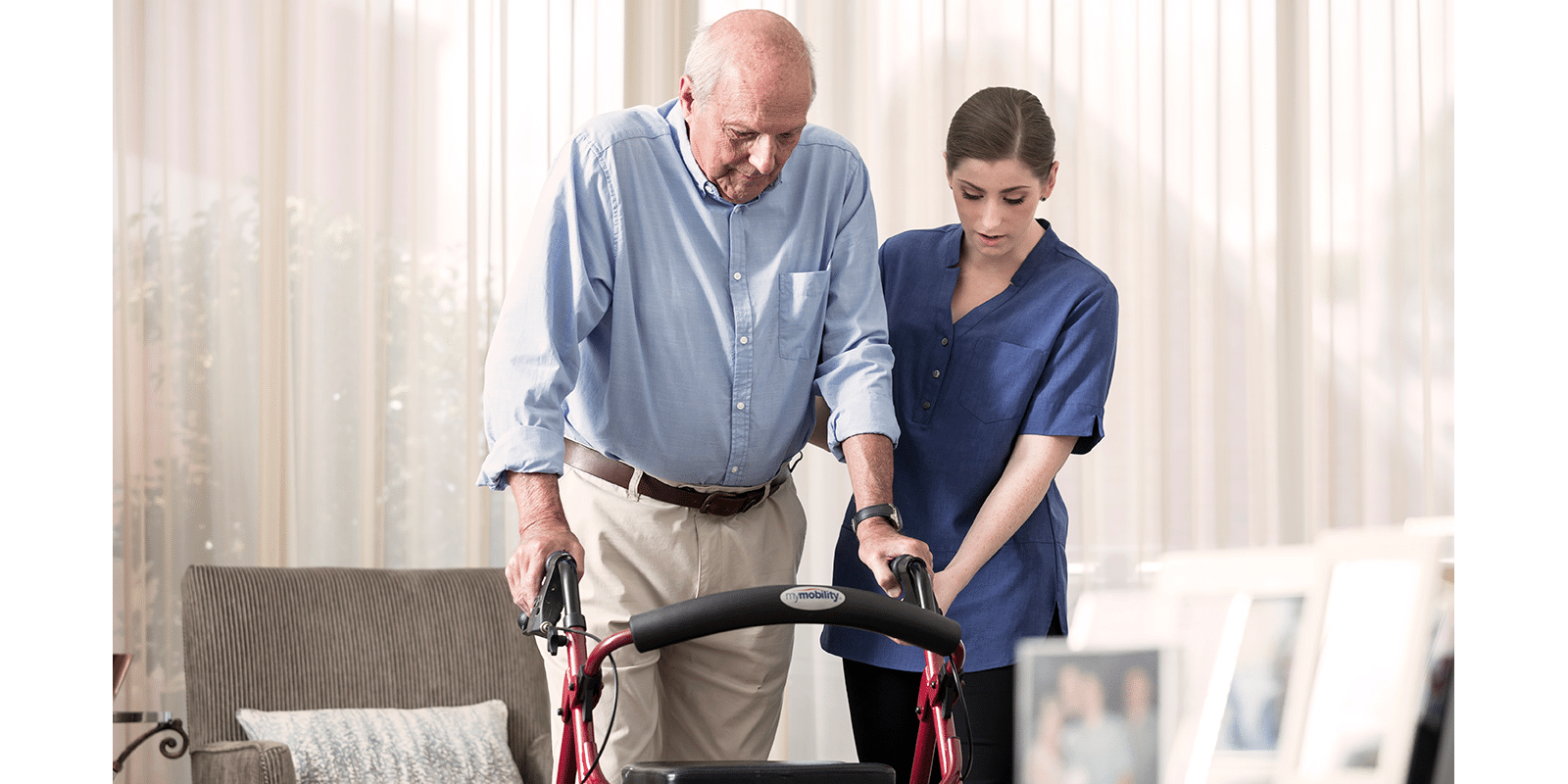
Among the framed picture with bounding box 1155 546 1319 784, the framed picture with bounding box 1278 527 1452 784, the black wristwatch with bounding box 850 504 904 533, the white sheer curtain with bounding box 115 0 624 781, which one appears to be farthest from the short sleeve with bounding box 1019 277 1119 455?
the white sheer curtain with bounding box 115 0 624 781

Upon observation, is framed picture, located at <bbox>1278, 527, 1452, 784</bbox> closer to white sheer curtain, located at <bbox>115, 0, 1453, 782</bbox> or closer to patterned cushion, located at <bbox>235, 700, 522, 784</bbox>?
white sheer curtain, located at <bbox>115, 0, 1453, 782</bbox>

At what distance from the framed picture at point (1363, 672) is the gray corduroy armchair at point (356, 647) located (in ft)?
5.03

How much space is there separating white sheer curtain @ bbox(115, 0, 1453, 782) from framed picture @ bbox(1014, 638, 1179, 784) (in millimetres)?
360

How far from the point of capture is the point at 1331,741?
7.24 feet

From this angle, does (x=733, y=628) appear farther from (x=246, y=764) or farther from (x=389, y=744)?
(x=389, y=744)

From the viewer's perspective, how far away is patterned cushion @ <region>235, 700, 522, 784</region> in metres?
2.47

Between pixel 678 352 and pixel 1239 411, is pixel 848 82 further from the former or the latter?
pixel 678 352

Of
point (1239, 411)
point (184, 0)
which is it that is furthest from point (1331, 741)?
point (184, 0)

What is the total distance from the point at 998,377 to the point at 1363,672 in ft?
3.26

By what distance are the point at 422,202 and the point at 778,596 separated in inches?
97.4

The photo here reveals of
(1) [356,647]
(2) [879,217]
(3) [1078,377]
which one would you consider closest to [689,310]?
(3) [1078,377]

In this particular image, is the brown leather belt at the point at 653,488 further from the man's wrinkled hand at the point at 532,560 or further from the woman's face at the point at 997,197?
the woman's face at the point at 997,197

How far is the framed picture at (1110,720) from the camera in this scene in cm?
244
